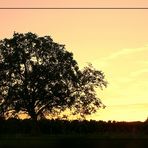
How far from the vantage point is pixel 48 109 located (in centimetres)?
6444

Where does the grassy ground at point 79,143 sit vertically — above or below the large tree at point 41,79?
below

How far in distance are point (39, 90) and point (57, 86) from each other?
2162 millimetres

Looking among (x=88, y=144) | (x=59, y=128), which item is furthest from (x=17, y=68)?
(x=88, y=144)

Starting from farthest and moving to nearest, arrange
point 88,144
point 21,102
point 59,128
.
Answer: point 21,102
point 59,128
point 88,144

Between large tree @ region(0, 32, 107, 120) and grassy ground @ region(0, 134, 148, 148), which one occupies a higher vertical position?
large tree @ region(0, 32, 107, 120)

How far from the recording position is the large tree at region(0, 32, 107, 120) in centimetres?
6419

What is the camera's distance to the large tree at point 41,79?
64188 millimetres

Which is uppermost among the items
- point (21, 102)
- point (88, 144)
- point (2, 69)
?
point (2, 69)

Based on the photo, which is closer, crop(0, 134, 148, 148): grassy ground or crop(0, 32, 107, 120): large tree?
crop(0, 134, 148, 148): grassy ground

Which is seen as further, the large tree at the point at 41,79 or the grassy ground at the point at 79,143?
the large tree at the point at 41,79

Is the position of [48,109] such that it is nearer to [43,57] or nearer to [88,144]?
[43,57]

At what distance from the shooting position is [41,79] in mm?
64625

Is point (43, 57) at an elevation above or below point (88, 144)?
above

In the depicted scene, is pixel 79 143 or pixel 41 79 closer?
pixel 79 143
